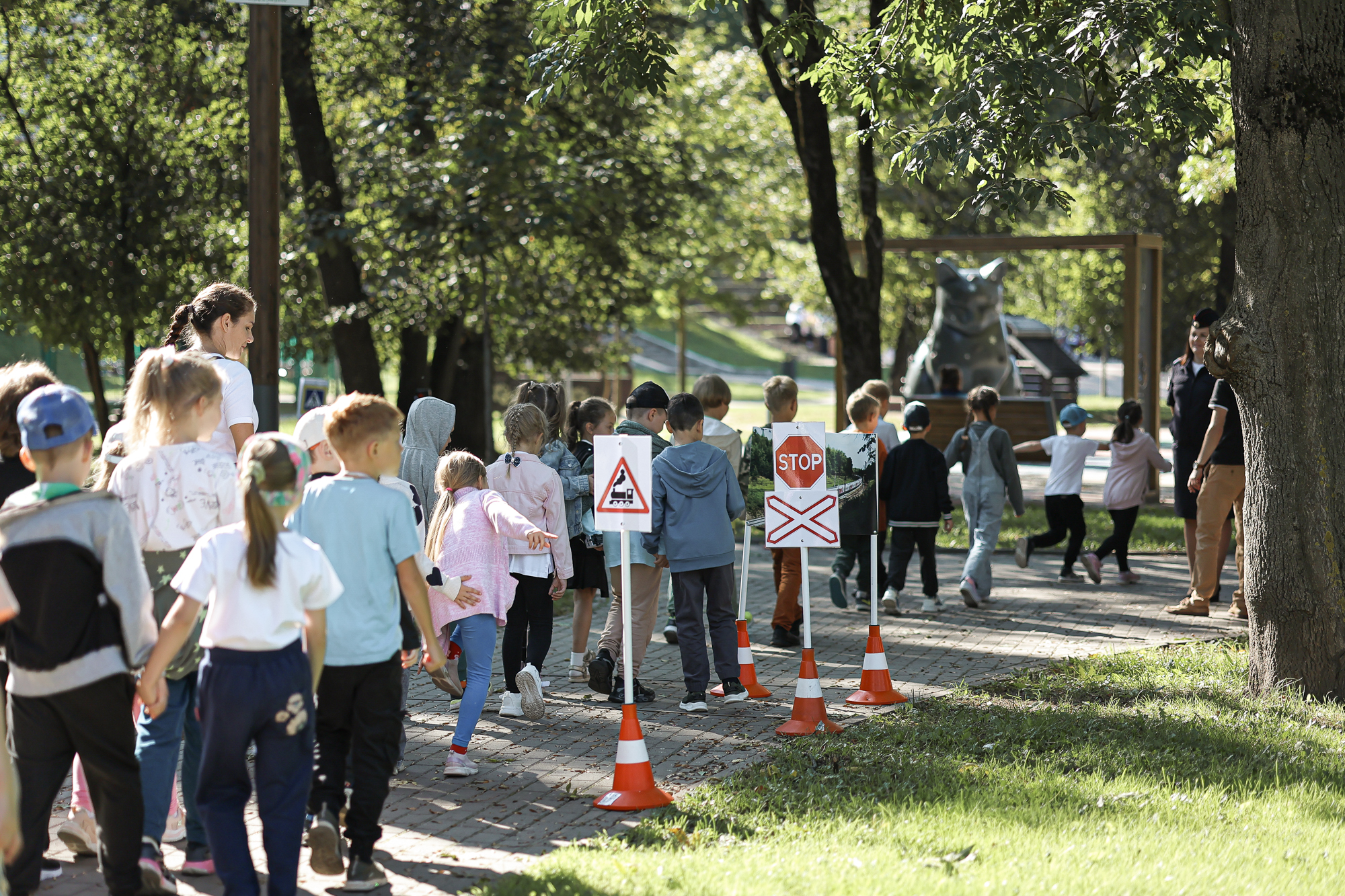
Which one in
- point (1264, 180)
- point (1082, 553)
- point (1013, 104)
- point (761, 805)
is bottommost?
point (761, 805)

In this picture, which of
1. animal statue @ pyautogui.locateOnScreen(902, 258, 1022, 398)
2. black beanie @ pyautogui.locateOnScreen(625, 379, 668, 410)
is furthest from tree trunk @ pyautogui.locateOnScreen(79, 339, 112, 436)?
black beanie @ pyautogui.locateOnScreen(625, 379, 668, 410)

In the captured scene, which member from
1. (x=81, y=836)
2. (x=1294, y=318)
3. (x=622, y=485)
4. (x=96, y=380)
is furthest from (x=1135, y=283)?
(x=96, y=380)

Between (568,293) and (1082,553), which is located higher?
(568,293)

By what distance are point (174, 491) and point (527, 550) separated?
2636mm

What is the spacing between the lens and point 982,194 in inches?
323

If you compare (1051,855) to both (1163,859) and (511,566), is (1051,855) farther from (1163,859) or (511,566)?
(511,566)

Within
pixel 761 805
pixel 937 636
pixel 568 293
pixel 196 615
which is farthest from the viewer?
pixel 568 293

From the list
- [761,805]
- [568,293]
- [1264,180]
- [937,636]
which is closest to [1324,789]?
[761,805]

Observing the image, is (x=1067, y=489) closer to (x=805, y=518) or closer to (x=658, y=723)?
(x=805, y=518)

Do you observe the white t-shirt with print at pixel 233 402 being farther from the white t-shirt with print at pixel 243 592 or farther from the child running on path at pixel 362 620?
the white t-shirt with print at pixel 243 592

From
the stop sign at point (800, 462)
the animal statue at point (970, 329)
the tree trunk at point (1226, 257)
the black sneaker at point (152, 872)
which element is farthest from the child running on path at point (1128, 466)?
the tree trunk at point (1226, 257)

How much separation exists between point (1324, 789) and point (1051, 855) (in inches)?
60.6

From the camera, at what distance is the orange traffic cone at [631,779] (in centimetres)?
549

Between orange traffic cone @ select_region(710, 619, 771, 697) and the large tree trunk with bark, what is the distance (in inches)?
305
